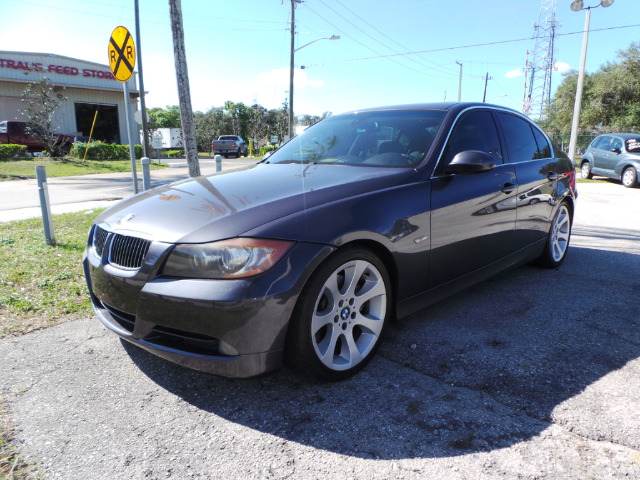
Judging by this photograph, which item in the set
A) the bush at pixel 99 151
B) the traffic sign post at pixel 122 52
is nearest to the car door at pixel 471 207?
the traffic sign post at pixel 122 52

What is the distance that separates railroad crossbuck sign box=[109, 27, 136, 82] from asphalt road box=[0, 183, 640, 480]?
3666 millimetres

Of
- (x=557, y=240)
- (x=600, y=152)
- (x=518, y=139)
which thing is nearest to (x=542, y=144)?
(x=518, y=139)

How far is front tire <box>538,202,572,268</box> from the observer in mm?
4645

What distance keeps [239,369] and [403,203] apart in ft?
4.50

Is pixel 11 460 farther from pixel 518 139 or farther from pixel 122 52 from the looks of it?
pixel 122 52

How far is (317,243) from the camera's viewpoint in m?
2.28

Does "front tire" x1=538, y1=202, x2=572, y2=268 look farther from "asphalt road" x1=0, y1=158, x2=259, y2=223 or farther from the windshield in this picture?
"asphalt road" x1=0, y1=158, x2=259, y2=223

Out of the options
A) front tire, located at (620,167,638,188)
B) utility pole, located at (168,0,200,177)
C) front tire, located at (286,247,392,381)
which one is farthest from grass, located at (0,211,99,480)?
front tire, located at (620,167,638,188)

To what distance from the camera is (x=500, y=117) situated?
397 centimetres

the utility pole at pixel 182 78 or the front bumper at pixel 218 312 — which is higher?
the utility pole at pixel 182 78

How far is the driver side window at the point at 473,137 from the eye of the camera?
3209 mm

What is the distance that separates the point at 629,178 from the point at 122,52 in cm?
1438

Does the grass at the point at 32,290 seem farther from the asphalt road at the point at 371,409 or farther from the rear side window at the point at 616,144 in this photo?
the rear side window at the point at 616,144

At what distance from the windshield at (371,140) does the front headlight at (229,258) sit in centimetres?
130
